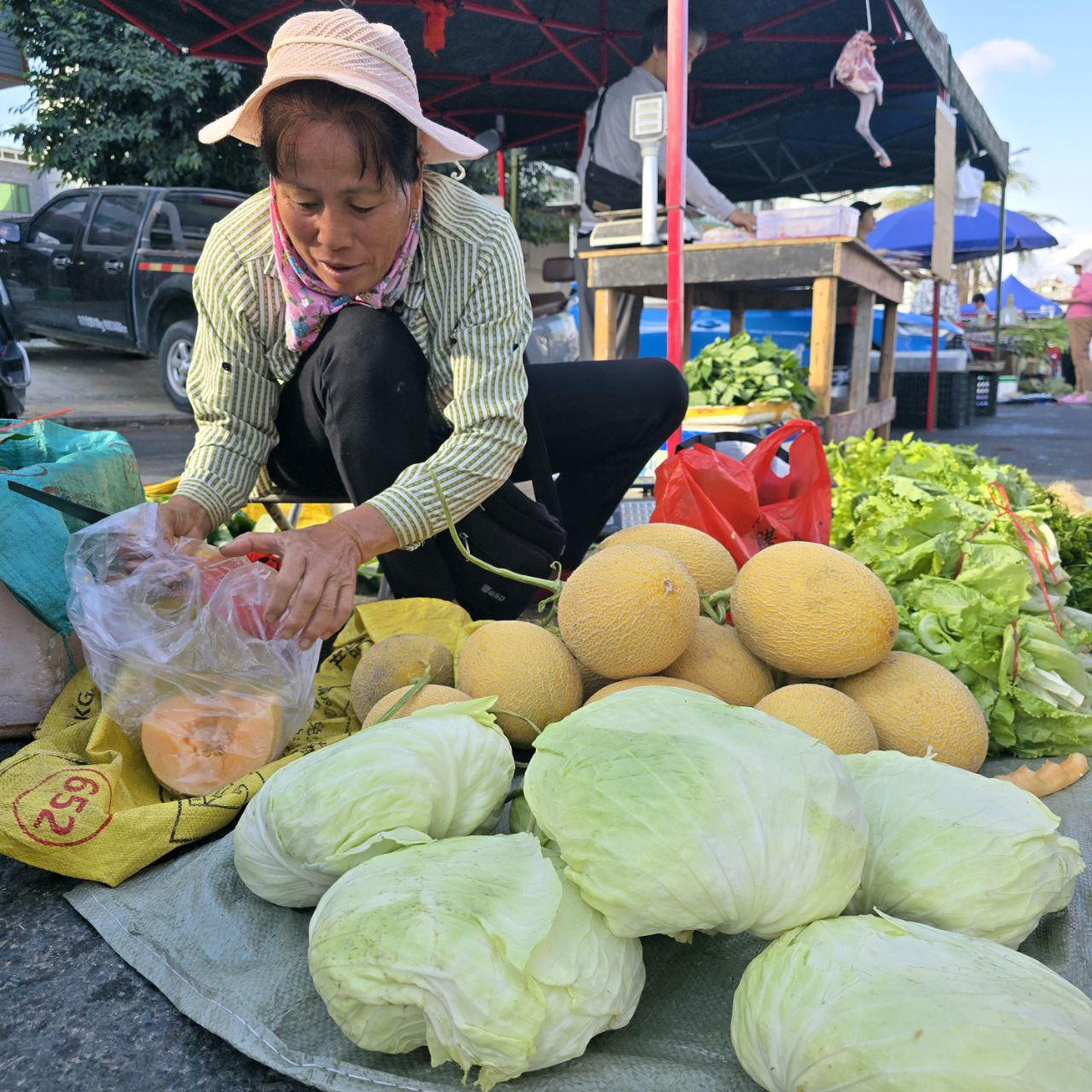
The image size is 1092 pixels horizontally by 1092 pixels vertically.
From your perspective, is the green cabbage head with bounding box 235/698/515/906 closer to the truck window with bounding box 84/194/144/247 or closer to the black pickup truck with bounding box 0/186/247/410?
the black pickup truck with bounding box 0/186/247/410

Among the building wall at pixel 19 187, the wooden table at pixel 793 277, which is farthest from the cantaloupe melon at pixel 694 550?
the building wall at pixel 19 187

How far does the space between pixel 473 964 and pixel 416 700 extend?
0.71m

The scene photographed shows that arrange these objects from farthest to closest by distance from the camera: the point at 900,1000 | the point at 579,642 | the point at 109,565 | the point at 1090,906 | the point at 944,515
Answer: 1. the point at 944,515
2. the point at 109,565
3. the point at 579,642
4. the point at 1090,906
5. the point at 900,1000

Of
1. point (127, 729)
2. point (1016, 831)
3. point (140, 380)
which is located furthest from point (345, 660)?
point (140, 380)

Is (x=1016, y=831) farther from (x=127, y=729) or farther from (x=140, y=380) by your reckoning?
(x=140, y=380)

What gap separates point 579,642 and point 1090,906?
2.99 feet

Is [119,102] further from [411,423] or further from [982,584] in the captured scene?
[982,584]

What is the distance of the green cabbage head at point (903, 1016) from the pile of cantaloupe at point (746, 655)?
0.58 metres

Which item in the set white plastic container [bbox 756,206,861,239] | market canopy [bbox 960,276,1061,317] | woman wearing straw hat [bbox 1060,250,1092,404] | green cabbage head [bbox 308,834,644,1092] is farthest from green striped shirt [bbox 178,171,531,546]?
market canopy [bbox 960,276,1061,317]

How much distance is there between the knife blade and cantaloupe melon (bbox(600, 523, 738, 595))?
114cm

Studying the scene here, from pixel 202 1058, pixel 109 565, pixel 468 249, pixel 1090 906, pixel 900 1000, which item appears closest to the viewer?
pixel 900 1000

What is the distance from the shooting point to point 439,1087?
1.01m

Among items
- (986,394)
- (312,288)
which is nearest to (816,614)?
(312,288)

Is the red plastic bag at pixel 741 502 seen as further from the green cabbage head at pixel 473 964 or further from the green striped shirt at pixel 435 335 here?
the green cabbage head at pixel 473 964
